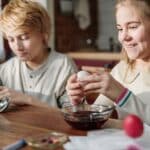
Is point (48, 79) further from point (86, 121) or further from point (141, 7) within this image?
point (86, 121)

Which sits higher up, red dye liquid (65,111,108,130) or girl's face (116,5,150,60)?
girl's face (116,5,150,60)

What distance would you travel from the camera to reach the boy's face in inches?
77.2

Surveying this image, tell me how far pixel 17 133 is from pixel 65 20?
2837mm

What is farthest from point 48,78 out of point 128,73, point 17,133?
point 17,133

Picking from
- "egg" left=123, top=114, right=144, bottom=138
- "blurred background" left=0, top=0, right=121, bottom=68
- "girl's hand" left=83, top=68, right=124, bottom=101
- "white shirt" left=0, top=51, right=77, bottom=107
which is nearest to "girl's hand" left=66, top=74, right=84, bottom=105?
"girl's hand" left=83, top=68, right=124, bottom=101

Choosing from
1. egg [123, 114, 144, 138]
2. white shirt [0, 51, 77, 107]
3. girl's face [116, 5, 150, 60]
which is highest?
girl's face [116, 5, 150, 60]

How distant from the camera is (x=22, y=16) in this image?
194cm

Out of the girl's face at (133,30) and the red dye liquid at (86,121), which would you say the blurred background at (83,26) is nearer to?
the girl's face at (133,30)

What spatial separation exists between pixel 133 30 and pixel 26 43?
0.61 m

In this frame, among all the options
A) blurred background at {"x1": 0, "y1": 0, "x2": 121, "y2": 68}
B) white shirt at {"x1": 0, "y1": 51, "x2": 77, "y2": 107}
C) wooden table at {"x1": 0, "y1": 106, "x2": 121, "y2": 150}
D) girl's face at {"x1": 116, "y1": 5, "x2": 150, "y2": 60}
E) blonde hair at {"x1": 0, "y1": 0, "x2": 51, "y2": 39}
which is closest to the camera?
wooden table at {"x1": 0, "y1": 106, "x2": 121, "y2": 150}

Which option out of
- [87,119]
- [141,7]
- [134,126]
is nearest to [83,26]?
[141,7]

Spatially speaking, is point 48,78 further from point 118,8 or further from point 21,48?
point 118,8

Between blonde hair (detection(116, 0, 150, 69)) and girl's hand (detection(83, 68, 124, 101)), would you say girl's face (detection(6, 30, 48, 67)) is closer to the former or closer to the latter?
blonde hair (detection(116, 0, 150, 69))

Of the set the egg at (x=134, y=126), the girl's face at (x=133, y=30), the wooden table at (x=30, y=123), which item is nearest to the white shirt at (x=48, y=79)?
the wooden table at (x=30, y=123)
